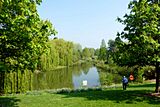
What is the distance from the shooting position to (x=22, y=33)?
20.2 meters

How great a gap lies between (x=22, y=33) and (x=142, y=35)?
1050cm

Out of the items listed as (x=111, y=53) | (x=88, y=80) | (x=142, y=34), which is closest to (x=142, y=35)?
(x=142, y=34)

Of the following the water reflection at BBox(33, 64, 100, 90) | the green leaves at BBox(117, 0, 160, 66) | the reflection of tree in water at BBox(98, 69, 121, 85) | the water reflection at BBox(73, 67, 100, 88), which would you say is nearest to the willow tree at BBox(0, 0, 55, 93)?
the green leaves at BBox(117, 0, 160, 66)

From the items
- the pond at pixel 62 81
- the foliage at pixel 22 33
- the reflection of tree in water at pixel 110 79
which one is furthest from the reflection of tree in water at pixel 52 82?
the foliage at pixel 22 33

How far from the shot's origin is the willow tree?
20.2 metres

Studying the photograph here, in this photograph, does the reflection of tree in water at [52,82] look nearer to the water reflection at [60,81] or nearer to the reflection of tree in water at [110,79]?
the water reflection at [60,81]

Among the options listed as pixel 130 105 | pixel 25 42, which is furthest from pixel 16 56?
pixel 130 105

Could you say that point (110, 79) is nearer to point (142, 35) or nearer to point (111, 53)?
point (111, 53)

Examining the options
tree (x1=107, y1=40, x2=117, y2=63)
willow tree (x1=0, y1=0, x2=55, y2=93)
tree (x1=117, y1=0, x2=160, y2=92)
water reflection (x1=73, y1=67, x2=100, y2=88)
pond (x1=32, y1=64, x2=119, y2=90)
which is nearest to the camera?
willow tree (x1=0, y1=0, x2=55, y2=93)

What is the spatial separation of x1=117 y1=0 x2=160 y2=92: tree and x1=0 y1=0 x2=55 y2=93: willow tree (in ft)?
26.8

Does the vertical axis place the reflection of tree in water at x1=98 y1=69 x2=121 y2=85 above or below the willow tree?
below

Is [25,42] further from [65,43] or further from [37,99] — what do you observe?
[65,43]

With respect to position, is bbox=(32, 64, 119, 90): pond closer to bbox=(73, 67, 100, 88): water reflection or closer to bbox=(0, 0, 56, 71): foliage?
bbox=(73, 67, 100, 88): water reflection

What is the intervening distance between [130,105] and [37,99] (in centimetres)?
809
